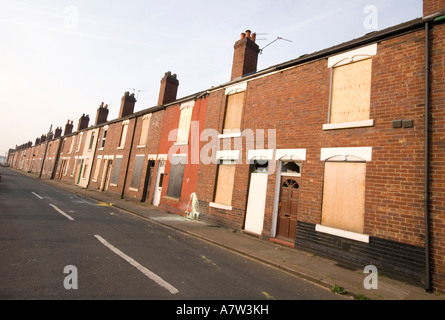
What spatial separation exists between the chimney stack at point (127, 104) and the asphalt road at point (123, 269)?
1635 cm

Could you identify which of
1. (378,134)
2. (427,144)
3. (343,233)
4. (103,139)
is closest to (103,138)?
(103,139)

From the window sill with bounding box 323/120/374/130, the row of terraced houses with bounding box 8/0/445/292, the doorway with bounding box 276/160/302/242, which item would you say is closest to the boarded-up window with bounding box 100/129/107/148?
the row of terraced houses with bounding box 8/0/445/292

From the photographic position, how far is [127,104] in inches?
878

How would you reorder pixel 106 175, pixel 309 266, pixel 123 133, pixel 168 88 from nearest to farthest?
pixel 309 266 → pixel 168 88 → pixel 123 133 → pixel 106 175

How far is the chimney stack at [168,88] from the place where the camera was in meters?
17.0

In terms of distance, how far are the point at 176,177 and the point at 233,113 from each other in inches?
202

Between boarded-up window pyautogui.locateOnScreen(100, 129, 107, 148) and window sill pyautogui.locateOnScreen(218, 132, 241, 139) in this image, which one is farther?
boarded-up window pyautogui.locateOnScreen(100, 129, 107, 148)

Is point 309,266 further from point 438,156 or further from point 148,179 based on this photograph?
point 148,179

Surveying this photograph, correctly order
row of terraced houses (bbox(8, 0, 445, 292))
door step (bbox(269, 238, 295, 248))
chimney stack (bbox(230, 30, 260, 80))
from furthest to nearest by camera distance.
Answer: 1. chimney stack (bbox(230, 30, 260, 80))
2. door step (bbox(269, 238, 295, 248))
3. row of terraced houses (bbox(8, 0, 445, 292))

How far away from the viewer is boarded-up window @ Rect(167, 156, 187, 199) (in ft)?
42.5

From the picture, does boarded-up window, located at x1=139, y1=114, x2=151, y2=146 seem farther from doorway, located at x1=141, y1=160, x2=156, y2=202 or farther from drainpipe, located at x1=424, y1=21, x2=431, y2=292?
drainpipe, located at x1=424, y1=21, x2=431, y2=292

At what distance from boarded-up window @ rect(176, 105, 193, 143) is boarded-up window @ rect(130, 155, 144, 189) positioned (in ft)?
14.6

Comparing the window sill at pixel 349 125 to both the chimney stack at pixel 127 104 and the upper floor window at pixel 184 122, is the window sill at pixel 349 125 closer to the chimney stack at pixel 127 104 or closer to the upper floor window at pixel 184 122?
the upper floor window at pixel 184 122
